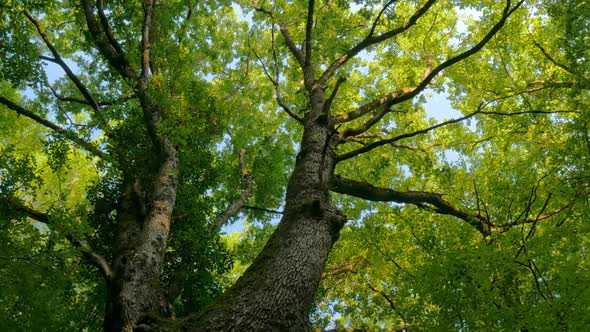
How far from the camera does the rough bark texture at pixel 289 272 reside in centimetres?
331

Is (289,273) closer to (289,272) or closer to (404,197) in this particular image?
(289,272)

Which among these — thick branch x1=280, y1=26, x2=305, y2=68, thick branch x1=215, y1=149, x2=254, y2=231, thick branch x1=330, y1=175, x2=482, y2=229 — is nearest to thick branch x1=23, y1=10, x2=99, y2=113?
thick branch x1=215, y1=149, x2=254, y2=231

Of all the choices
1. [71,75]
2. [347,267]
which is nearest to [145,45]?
[71,75]

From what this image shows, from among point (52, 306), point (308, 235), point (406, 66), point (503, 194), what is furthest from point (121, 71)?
point (406, 66)

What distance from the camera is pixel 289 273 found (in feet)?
12.7

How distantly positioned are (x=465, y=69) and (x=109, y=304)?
12020 millimetres

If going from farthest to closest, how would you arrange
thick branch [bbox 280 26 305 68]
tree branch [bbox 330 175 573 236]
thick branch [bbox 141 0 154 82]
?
thick branch [bbox 280 26 305 68] < thick branch [bbox 141 0 154 82] < tree branch [bbox 330 175 573 236]

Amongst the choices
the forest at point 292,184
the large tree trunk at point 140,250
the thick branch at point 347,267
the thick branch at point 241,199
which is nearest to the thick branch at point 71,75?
the forest at point 292,184

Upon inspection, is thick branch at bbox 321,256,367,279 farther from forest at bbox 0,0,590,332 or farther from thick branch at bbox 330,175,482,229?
thick branch at bbox 330,175,482,229

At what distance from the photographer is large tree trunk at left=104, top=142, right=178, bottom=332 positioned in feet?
14.2

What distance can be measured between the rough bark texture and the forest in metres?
0.02

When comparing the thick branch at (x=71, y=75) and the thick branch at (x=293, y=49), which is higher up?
the thick branch at (x=293, y=49)

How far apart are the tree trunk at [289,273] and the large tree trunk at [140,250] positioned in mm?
1217

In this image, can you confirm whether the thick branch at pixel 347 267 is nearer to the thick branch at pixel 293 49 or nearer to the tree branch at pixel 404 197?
the tree branch at pixel 404 197
